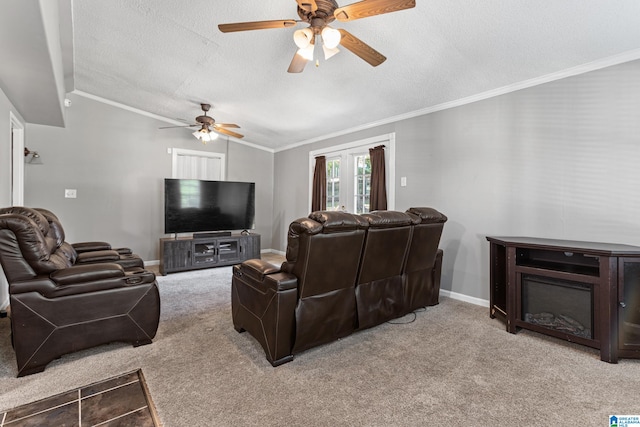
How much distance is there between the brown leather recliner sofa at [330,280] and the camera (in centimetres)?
206

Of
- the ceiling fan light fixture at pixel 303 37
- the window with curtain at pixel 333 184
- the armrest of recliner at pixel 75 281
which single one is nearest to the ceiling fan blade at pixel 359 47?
the ceiling fan light fixture at pixel 303 37

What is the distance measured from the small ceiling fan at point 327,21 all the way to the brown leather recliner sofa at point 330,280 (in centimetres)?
123

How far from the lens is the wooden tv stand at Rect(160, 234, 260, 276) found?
483 cm

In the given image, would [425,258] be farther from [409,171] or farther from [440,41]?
[440,41]

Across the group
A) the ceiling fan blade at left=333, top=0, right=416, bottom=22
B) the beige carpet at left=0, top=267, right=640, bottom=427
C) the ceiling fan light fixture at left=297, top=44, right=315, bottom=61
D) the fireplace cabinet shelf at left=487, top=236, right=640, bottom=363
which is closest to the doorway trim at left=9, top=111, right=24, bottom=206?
the beige carpet at left=0, top=267, right=640, bottom=427

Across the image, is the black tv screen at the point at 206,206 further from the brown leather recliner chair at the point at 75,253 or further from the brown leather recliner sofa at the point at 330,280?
the brown leather recliner sofa at the point at 330,280

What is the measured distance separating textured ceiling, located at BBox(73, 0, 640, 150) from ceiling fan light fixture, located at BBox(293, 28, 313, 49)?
573 millimetres

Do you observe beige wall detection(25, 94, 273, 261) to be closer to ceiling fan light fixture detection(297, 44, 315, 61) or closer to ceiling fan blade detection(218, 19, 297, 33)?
ceiling fan blade detection(218, 19, 297, 33)

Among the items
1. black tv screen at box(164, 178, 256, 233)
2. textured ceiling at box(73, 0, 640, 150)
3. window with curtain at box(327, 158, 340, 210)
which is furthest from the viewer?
window with curtain at box(327, 158, 340, 210)

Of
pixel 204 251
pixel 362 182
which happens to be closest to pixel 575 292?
pixel 362 182

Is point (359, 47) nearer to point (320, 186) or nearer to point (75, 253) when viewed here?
point (320, 186)

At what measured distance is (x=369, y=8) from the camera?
1.83 metres

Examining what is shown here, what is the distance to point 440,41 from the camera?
261 cm

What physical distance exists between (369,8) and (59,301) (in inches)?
115
